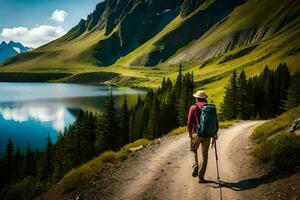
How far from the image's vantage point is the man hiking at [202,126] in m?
13.3

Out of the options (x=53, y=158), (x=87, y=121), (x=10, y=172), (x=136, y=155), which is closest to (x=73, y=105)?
(x=10, y=172)

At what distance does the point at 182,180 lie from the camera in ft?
47.1

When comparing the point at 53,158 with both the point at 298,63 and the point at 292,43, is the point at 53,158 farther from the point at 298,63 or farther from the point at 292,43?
the point at 292,43

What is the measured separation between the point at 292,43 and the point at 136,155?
200m

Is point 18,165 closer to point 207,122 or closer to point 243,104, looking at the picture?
point 243,104

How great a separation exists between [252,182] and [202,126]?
9.86ft

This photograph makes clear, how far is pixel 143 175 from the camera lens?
51.8ft

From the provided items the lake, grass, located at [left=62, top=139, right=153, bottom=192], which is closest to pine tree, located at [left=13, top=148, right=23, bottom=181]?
the lake

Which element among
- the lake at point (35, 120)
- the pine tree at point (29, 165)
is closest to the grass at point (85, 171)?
the pine tree at point (29, 165)

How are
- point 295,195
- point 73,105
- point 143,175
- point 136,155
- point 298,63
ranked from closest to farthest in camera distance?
point 295,195
point 143,175
point 136,155
point 298,63
point 73,105

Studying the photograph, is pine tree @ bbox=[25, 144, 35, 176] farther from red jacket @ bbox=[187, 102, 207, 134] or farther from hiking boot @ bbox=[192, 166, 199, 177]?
red jacket @ bbox=[187, 102, 207, 134]

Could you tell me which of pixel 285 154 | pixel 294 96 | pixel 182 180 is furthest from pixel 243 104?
pixel 182 180

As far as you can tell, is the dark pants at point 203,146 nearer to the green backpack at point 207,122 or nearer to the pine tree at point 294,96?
the green backpack at point 207,122

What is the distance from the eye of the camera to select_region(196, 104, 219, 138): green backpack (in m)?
13.3
